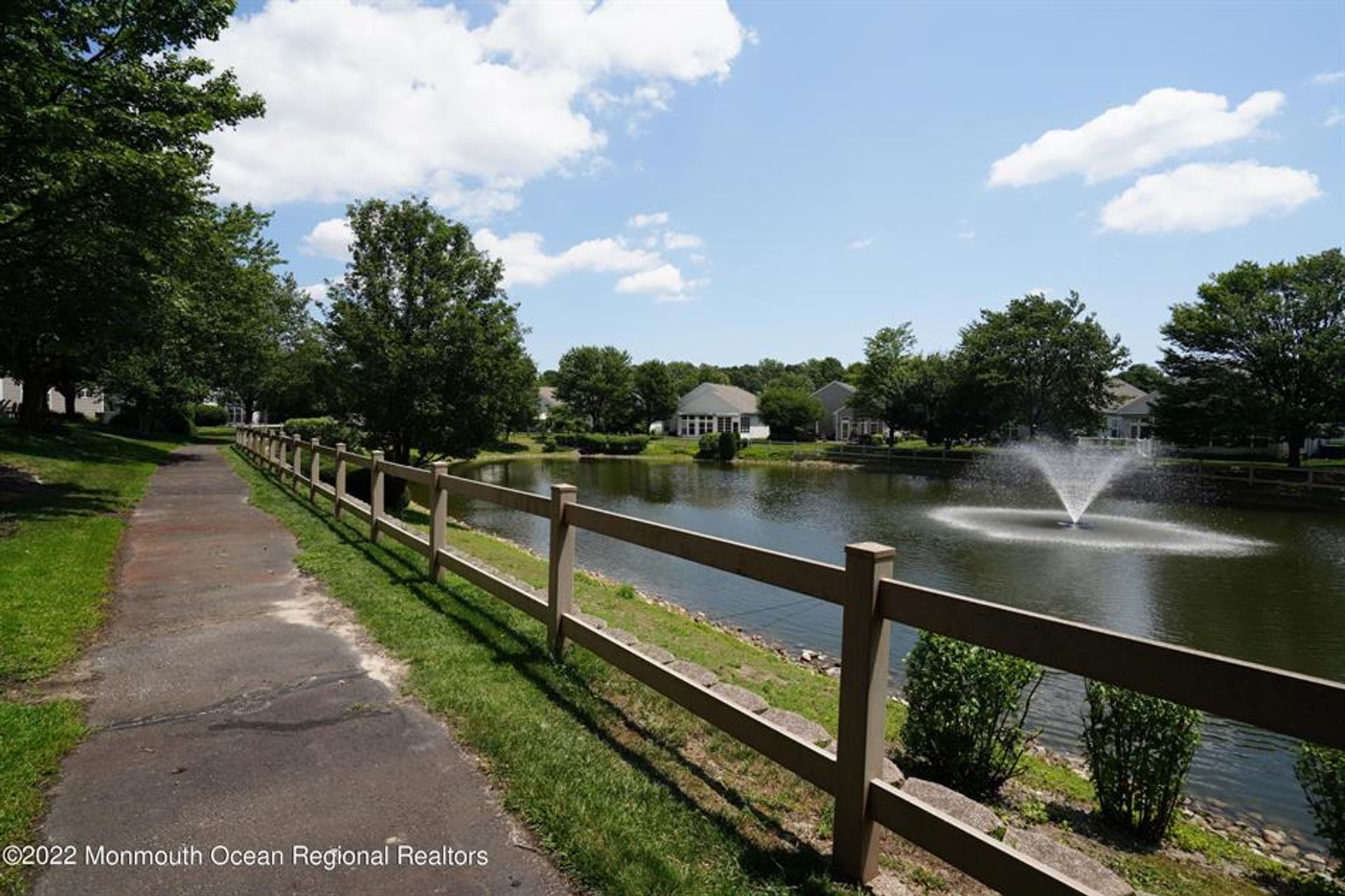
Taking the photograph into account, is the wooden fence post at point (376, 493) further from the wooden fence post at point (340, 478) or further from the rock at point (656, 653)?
the rock at point (656, 653)

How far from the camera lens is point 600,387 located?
244ft

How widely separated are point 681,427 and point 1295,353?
180ft

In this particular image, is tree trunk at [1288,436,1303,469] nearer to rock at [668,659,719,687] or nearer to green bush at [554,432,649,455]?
green bush at [554,432,649,455]

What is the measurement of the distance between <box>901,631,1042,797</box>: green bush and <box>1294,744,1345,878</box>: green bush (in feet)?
5.10

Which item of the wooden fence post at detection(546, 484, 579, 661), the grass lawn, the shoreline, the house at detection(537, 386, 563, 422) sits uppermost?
the house at detection(537, 386, 563, 422)

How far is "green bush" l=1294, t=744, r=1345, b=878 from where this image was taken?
4.15 metres

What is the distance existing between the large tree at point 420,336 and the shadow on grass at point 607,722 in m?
13.4

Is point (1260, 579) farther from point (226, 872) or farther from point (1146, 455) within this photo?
point (1146, 455)

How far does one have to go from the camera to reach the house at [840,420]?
77438 millimetres

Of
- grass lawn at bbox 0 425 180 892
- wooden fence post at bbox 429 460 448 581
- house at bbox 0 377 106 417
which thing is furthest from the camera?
house at bbox 0 377 106 417

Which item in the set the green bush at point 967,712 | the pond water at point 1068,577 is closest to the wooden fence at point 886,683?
the green bush at point 967,712

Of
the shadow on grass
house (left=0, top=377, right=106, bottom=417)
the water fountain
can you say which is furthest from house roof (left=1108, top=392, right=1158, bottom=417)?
house (left=0, top=377, right=106, bottom=417)

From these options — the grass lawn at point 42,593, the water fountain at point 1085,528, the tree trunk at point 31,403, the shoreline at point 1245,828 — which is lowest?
the shoreline at point 1245,828

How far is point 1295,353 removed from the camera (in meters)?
36.7
